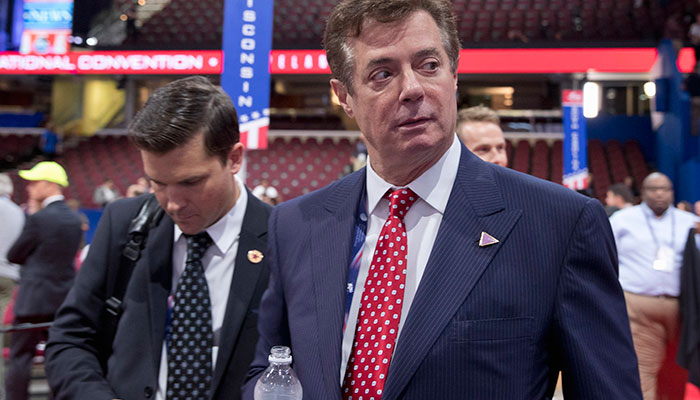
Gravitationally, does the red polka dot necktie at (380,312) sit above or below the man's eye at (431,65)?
below

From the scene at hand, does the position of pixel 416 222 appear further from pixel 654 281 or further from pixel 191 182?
pixel 654 281

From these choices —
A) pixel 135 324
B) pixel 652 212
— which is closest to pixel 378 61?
pixel 135 324

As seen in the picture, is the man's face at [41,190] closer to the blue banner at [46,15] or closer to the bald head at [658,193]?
the bald head at [658,193]

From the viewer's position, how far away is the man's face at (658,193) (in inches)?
180

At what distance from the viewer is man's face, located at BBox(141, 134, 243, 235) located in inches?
66.6

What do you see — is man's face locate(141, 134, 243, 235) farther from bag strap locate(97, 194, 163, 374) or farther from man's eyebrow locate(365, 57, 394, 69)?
man's eyebrow locate(365, 57, 394, 69)

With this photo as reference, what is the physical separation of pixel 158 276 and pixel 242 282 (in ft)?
0.76

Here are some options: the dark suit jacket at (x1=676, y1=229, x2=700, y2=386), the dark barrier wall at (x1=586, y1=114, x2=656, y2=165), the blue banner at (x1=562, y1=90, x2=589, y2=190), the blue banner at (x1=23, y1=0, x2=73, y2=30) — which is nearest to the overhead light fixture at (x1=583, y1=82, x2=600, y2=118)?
the dark barrier wall at (x1=586, y1=114, x2=656, y2=165)

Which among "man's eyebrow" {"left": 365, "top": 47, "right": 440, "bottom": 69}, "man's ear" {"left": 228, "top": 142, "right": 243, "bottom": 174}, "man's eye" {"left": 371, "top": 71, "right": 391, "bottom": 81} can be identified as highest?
"man's eyebrow" {"left": 365, "top": 47, "right": 440, "bottom": 69}

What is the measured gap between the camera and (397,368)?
44.7 inches

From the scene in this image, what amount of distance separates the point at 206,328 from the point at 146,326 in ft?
0.52

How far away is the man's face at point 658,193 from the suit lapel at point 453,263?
381cm

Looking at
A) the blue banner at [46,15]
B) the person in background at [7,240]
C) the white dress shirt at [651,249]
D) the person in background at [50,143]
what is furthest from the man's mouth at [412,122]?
the person in background at [50,143]

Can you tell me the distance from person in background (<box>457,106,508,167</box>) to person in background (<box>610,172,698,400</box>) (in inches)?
78.5
